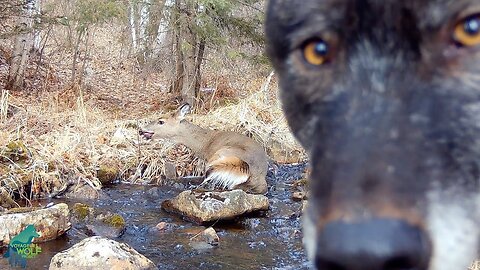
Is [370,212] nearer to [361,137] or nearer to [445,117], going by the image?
[361,137]

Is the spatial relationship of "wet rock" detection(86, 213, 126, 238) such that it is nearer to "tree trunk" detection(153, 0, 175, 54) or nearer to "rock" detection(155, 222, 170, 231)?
"rock" detection(155, 222, 170, 231)

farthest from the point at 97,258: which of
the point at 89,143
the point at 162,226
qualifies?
the point at 89,143

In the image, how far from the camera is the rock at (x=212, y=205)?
948 cm

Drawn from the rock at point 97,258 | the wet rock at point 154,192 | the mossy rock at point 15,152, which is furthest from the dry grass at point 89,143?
the rock at point 97,258

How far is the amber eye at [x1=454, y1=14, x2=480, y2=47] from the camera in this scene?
7.64 feet

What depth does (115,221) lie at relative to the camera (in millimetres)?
8953

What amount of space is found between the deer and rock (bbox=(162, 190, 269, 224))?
1500mm

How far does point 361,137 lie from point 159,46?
15.4 meters

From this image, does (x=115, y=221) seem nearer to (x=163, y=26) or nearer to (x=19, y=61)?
(x=163, y=26)

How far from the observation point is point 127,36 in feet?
59.0

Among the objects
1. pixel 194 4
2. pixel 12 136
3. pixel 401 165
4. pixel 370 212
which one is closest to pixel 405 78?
pixel 401 165

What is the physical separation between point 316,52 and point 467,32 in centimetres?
65

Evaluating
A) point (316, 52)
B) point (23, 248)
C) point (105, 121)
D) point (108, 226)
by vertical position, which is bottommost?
point (23, 248)

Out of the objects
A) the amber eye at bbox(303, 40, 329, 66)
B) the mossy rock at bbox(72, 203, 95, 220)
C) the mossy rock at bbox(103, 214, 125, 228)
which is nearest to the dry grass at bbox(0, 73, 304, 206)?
the mossy rock at bbox(72, 203, 95, 220)
